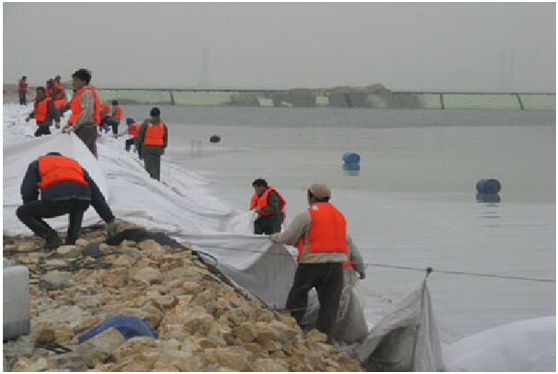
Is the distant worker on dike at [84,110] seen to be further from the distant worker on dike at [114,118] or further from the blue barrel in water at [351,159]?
the distant worker on dike at [114,118]

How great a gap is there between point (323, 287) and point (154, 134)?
8200mm

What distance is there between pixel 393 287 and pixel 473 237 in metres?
3.56

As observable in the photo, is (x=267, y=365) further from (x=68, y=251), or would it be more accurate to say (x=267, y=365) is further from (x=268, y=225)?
(x=268, y=225)

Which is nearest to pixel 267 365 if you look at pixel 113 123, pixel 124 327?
pixel 124 327

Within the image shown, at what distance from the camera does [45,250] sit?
9.30 meters

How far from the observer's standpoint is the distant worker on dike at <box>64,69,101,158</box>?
465 inches

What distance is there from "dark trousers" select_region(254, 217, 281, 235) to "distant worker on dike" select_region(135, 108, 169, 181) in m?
5.04

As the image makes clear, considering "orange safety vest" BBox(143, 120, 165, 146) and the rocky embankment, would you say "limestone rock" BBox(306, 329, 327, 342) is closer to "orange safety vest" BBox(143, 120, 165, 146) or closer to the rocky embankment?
the rocky embankment

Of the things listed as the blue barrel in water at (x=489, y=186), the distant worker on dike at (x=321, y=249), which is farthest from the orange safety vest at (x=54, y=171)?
the blue barrel in water at (x=489, y=186)

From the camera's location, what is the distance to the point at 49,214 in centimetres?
906

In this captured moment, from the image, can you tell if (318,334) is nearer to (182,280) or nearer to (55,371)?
(182,280)

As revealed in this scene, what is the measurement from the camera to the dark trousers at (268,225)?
36.0 feet

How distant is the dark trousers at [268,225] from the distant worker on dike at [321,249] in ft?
8.82

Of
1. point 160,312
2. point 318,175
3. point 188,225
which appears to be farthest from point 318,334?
point 318,175
